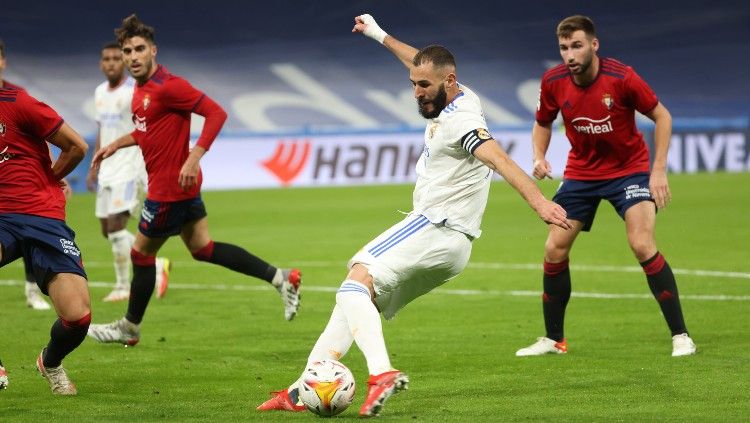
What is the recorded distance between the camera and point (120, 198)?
13.0 meters

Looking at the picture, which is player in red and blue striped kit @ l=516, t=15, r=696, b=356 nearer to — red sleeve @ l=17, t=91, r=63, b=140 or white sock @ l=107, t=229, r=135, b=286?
red sleeve @ l=17, t=91, r=63, b=140

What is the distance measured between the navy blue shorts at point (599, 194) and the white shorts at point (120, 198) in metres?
5.19

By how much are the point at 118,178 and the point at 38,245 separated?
19.1 feet

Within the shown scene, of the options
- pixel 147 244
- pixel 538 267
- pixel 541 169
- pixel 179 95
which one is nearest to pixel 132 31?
pixel 179 95

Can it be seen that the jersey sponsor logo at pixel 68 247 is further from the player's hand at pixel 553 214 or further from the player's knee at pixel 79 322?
the player's hand at pixel 553 214

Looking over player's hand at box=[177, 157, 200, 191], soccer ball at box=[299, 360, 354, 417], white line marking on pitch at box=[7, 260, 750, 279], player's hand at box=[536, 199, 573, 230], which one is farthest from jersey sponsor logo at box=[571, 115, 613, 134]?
white line marking on pitch at box=[7, 260, 750, 279]

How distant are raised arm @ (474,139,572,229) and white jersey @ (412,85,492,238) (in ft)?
1.20

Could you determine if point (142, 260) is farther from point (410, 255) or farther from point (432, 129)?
point (432, 129)

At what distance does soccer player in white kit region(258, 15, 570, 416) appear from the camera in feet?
22.2

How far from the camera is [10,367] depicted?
888 cm

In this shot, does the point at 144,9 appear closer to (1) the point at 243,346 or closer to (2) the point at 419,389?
(1) the point at 243,346

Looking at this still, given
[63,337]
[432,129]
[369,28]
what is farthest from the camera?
[369,28]

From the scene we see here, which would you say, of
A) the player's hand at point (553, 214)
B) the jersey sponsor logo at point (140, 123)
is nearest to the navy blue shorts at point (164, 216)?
the jersey sponsor logo at point (140, 123)

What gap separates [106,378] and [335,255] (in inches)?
309
